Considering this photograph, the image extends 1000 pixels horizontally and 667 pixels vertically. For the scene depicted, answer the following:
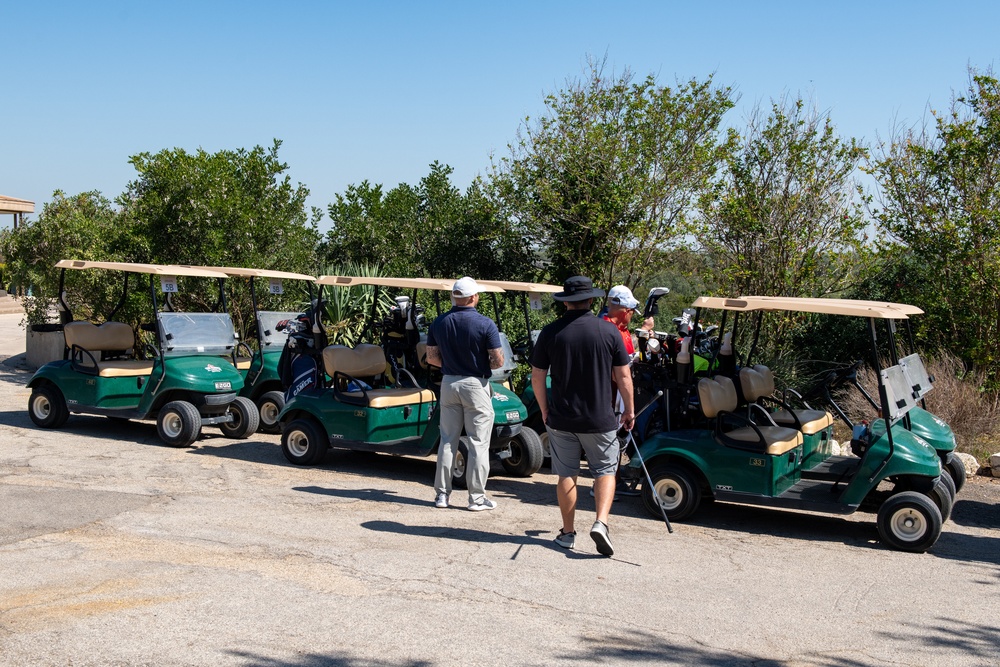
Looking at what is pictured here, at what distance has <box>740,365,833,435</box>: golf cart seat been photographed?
7.39 metres

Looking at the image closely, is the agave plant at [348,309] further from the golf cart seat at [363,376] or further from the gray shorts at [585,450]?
the gray shorts at [585,450]

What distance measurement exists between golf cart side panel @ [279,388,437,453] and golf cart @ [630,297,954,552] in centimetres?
209

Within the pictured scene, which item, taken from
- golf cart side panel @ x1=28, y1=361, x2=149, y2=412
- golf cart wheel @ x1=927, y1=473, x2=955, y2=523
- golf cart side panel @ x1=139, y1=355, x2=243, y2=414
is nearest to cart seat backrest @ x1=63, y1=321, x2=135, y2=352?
golf cart side panel @ x1=28, y1=361, x2=149, y2=412

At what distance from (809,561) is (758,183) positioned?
7.54 m

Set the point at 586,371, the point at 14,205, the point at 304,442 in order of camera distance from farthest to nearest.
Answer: the point at 14,205
the point at 304,442
the point at 586,371

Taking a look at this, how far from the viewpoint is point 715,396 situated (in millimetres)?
7082

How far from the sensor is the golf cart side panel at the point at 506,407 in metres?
8.16

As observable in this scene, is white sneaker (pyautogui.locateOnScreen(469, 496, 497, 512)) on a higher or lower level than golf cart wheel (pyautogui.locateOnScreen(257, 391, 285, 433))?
lower

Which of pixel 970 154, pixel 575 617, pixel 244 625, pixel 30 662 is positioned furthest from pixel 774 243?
pixel 30 662

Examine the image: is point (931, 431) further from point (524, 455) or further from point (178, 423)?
point (178, 423)

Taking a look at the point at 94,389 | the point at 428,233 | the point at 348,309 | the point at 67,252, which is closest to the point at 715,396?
the point at 94,389

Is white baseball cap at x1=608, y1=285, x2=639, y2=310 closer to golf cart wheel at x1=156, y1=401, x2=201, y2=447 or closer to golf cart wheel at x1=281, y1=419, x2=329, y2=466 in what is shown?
golf cart wheel at x1=281, y1=419, x2=329, y2=466

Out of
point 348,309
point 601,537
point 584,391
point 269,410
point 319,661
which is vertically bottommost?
point 319,661

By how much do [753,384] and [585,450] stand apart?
6.65 feet
